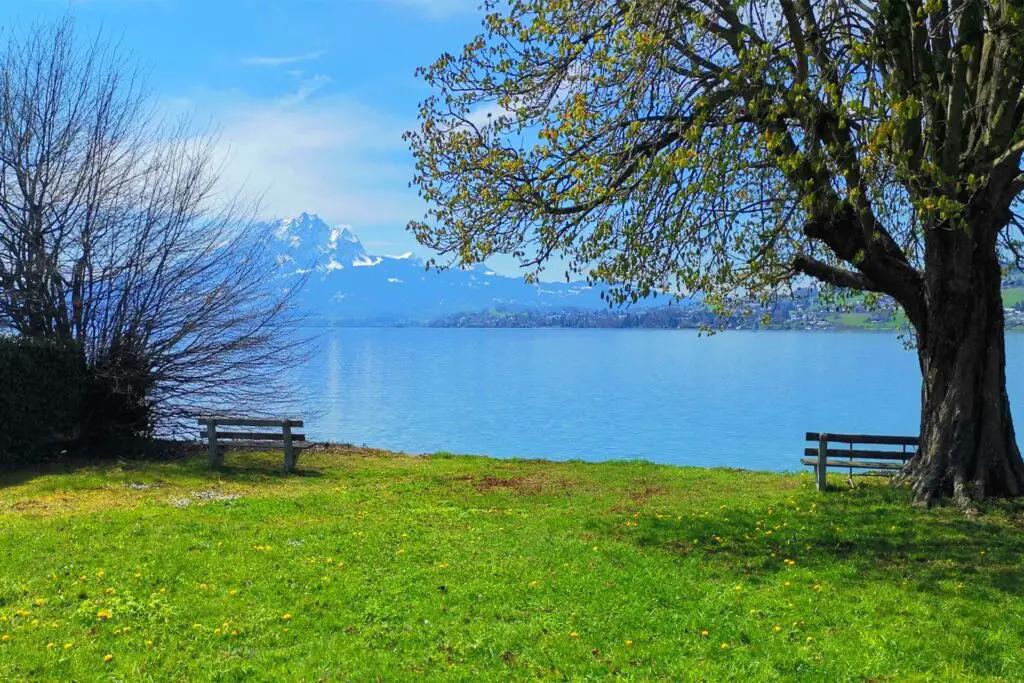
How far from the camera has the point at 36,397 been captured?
62.1 ft

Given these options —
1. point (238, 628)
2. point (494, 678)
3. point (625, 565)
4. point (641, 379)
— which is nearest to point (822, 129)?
point (625, 565)

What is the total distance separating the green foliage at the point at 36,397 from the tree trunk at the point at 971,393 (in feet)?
68.8

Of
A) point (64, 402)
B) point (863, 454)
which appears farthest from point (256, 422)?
point (863, 454)

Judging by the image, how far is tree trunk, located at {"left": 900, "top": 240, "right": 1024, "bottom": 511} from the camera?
1277 cm

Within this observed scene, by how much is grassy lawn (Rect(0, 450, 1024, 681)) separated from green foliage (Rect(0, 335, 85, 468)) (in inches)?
175

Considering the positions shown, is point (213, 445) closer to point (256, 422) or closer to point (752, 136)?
point (256, 422)

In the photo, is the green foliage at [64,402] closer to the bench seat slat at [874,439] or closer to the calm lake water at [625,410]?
the calm lake water at [625,410]

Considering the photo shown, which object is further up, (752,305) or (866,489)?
(752,305)

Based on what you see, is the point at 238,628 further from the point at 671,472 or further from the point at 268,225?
the point at 268,225

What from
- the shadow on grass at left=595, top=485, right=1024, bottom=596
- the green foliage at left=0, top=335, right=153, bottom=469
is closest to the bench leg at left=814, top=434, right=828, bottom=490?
the shadow on grass at left=595, top=485, right=1024, bottom=596

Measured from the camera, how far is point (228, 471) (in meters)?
19.2

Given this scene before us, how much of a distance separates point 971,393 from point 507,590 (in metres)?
9.58

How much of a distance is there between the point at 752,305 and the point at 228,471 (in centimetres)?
1461

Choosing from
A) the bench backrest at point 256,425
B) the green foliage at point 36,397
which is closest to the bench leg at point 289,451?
the bench backrest at point 256,425
